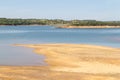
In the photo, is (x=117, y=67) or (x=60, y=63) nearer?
(x=117, y=67)

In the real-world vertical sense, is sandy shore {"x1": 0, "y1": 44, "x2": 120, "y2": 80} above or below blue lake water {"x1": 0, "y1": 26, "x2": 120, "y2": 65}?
above

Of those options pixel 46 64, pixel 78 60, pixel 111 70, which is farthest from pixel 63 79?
pixel 78 60

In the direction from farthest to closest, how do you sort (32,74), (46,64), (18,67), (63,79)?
(46,64)
(18,67)
(32,74)
(63,79)

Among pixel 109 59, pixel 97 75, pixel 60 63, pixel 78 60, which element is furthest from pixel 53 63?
pixel 97 75

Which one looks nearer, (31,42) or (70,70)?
(70,70)

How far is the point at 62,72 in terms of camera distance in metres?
23.0

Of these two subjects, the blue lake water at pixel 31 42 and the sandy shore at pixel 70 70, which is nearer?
the sandy shore at pixel 70 70

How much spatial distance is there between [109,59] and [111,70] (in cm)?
587

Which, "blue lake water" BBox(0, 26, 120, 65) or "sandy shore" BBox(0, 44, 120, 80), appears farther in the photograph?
"blue lake water" BBox(0, 26, 120, 65)

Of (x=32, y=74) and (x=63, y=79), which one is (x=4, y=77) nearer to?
(x=32, y=74)

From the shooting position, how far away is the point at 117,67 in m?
25.2

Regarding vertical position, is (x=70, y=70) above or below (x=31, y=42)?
above

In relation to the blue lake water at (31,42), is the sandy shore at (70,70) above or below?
above

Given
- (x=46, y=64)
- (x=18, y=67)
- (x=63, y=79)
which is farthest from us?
(x=46, y=64)
